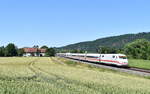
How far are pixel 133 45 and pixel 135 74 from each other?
328 ft

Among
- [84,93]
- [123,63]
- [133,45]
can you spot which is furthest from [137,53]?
[84,93]

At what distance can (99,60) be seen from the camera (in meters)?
63.8

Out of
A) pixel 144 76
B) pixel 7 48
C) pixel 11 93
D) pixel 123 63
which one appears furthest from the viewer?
pixel 7 48

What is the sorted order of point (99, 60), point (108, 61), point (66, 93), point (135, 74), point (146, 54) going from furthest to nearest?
point (146, 54) → point (99, 60) → point (108, 61) → point (135, 74) → point (66, 93)

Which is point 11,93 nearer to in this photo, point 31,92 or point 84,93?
point 31,92

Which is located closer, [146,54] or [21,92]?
[21,92]

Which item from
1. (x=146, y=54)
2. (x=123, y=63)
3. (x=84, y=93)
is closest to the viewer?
(x=84, y=93)

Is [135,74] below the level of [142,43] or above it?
below

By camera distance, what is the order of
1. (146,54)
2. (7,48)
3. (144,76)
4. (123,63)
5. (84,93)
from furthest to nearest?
(7,48), (146,54), (123,63), (144,76), (84,93)

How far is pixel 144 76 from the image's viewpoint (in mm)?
31703

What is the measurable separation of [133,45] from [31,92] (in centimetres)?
12610

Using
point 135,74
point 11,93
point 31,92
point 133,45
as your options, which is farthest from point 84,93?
point 133,45

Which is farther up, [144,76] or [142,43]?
[142,43]

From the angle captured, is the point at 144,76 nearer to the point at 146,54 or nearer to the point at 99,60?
the point at 99,60
